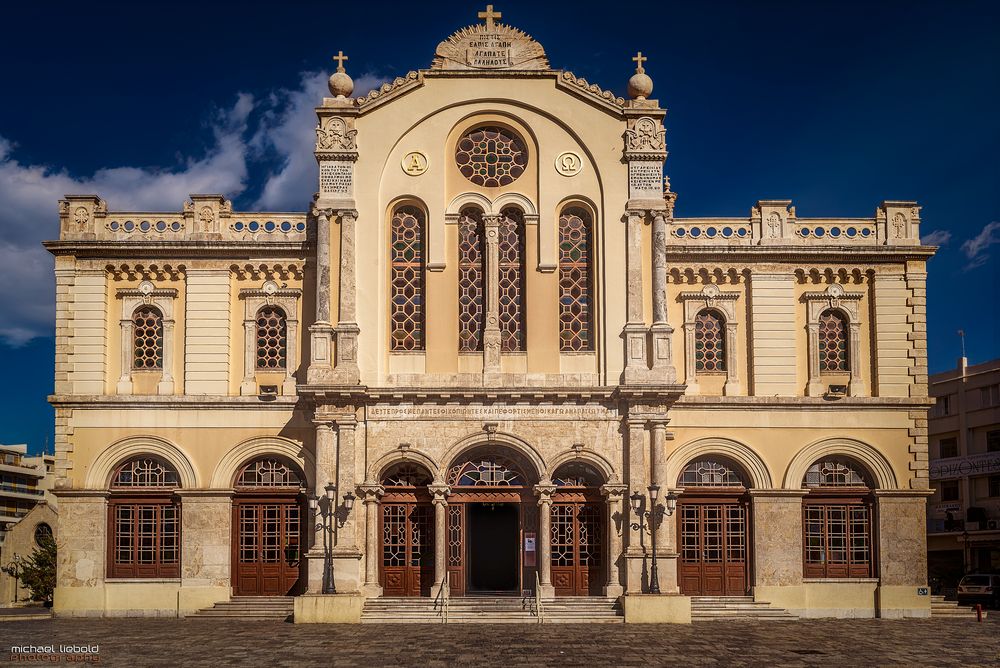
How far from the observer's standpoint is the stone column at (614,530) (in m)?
25.8

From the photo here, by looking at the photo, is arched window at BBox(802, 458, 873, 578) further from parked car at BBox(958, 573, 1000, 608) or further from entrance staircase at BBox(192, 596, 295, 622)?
entrance staircase at BBox(192, 596, 295, 622)

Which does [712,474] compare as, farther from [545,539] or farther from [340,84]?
[340,84]

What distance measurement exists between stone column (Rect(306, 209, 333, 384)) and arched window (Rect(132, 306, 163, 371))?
452 centimetres

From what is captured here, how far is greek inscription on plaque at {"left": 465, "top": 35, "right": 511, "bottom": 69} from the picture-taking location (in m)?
28.0

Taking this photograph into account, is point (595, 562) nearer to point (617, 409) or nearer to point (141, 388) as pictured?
point (617, 409)

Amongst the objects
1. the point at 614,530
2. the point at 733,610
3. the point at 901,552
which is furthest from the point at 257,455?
the point at 901,552

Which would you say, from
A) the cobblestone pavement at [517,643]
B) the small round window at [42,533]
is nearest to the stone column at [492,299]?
the cobblestone pavement at [517,643]

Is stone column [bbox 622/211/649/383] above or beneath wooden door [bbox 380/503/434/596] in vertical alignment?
above

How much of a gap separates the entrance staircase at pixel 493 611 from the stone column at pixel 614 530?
547mm

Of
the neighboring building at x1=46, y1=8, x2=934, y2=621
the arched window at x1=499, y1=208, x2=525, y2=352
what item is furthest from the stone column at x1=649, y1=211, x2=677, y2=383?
the arched window at x1=499, y1=208, x2=525, y2=352

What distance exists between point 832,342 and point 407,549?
1310cm

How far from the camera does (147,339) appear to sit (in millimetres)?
28484

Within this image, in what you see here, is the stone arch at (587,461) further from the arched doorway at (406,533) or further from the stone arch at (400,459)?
the arched doorway at (406,533)

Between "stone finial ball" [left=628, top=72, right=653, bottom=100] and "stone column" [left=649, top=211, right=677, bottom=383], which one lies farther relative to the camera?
"stone finial ball" [left=628, top=72, right=653, bottom=100]
